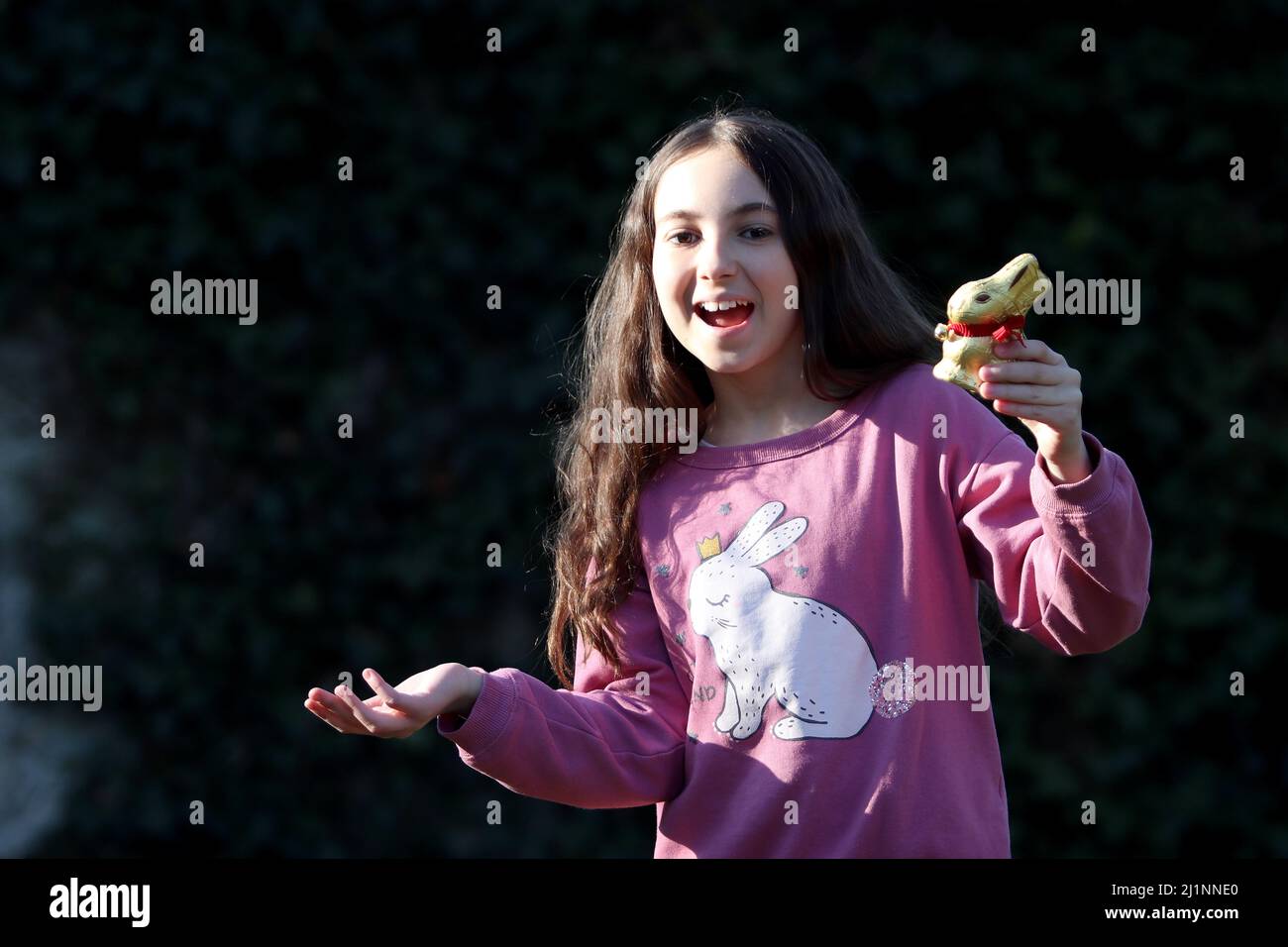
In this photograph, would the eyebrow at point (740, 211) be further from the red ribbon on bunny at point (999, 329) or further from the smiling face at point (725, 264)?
the red ribbon on bunny at point (999, 329)

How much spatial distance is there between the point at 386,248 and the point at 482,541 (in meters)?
0.68

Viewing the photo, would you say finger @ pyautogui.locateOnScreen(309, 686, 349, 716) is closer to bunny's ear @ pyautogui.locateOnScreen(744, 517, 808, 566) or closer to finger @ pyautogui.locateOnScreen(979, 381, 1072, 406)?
bunny's ear @ pyautogui.locateOnScreen(744, 517, 808, 566)

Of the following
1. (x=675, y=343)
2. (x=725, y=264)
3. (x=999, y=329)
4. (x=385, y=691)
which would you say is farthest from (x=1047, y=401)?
(x=385, y=691)

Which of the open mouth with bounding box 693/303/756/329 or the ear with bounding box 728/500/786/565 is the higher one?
the open mouth with bounding box 693/303/756/329

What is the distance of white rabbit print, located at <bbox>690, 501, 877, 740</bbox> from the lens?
184cm

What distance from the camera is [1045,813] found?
3268 millimetres

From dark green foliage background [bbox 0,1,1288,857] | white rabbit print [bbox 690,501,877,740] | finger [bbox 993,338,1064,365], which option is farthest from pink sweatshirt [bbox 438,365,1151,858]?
dark green foliage background [bbox 0,1,1288,857]

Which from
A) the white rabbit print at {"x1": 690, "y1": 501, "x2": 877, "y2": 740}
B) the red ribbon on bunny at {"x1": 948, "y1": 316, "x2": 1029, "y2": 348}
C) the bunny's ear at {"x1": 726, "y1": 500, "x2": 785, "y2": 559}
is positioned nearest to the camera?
the red ribbon on bunny at {"x1": 948, "y1": 316, "x2": 1029, "y2": 348}

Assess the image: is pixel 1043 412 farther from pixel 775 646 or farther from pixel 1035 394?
pixel 775 646

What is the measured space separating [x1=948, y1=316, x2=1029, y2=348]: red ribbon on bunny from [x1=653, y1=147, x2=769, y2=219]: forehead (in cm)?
39

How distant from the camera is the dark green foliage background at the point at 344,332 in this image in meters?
3.28

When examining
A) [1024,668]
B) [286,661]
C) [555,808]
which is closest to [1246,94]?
[1024,668]

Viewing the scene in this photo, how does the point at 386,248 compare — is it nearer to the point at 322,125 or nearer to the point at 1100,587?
the point at 322,125

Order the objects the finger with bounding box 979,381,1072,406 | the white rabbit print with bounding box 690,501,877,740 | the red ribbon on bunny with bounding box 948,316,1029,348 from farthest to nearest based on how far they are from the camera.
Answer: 1. the white rabbit print with bounding box 690,501,877,740
2. the red ribbon on bunny with bounding box 948,316,1029,348
3. the finger with bounding box 979,381,1072,406
